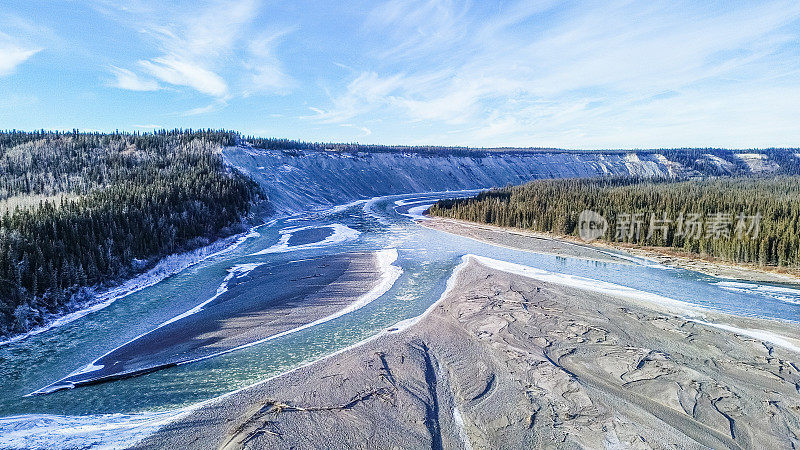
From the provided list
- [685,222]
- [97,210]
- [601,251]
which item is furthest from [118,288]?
[685,222]

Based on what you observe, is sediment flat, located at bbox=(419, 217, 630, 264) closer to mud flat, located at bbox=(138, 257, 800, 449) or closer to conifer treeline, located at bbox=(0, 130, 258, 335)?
mud flat, located at bbox=(138, 257, 800, 449)

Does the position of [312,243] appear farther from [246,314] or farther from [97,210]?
[246,314]

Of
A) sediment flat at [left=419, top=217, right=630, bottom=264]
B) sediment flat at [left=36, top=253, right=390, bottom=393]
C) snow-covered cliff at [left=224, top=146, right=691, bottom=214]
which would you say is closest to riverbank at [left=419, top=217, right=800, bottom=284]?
sediment flat at [left=419, top=217, right=630, bottom=264]

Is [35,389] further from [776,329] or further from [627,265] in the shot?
[627,265]

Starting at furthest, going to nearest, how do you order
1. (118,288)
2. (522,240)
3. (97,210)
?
(522,240)
(97,210)
(118,288)

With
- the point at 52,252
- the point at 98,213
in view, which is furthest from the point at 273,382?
the point at 98,213

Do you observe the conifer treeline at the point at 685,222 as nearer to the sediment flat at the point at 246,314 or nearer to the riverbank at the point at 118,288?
the sediment flat at the point at 246,314
